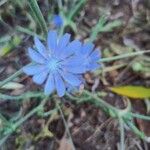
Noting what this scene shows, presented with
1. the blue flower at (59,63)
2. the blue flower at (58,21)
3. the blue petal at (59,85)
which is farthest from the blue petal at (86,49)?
the blue flower at (58,21)

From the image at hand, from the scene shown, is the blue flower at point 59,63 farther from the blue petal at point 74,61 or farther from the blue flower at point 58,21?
the blue flower at point 58,21

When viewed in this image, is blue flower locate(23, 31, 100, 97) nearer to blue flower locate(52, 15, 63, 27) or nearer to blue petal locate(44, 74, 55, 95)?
blue petal locate(44, 74, 55, 95)

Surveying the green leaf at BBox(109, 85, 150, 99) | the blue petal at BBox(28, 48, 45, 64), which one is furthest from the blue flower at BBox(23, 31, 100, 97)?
the green leaf at BBox(109, 85, 150, 99)

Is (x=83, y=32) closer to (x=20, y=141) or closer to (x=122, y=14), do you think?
(x=122, y=14)

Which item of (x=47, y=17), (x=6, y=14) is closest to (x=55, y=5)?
(x=47, y=17)

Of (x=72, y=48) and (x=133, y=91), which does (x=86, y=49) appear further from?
(x=133, y=91)

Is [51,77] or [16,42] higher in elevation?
[16,42]

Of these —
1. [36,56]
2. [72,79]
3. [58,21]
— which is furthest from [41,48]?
[58,21]
